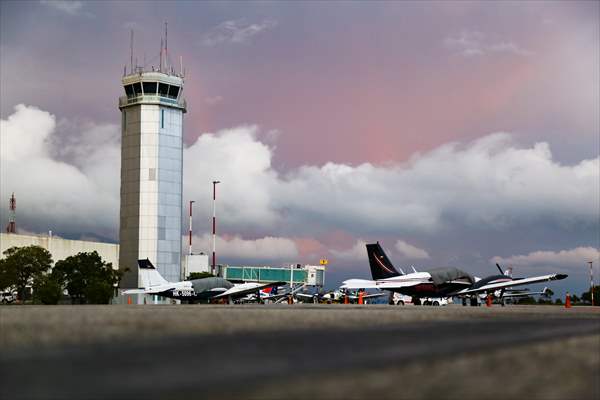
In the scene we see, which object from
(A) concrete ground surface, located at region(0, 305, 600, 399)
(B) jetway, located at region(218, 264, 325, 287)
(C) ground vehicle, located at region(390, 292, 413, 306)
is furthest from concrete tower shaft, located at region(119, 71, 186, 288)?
(A) concrete ground surface, located at region(0, 305, 600, 399)

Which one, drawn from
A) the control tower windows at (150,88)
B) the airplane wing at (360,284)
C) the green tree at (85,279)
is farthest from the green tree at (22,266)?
the airplane wing at (360,284)

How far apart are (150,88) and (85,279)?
4878 cm

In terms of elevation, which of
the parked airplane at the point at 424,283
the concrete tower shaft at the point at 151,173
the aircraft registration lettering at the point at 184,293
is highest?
the concrete tower shaft at the point at 151,173

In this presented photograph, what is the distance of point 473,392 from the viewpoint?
4398 mm

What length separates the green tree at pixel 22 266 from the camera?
110 m

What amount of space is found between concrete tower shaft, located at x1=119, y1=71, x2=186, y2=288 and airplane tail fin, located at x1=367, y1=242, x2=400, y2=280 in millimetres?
82770

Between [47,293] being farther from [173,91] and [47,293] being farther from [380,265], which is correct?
[173,91]

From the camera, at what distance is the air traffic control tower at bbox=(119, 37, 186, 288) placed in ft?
459

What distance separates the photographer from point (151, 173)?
13962cm

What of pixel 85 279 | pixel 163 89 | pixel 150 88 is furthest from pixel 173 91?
pixel 85 279

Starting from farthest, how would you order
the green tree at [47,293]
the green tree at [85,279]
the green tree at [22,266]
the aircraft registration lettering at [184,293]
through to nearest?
the green tree at [22,266] → the green tree at [85,279] → the green tree at [47,293] → the aircraft registration lettering at [184,293]

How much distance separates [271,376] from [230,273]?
194171 millimetres

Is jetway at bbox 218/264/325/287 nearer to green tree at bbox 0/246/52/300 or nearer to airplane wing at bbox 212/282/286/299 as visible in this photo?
green tree at bbox 0/246/52/300

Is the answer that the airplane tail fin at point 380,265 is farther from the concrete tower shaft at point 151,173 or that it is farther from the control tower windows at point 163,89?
the control tower windows at point 163,89
